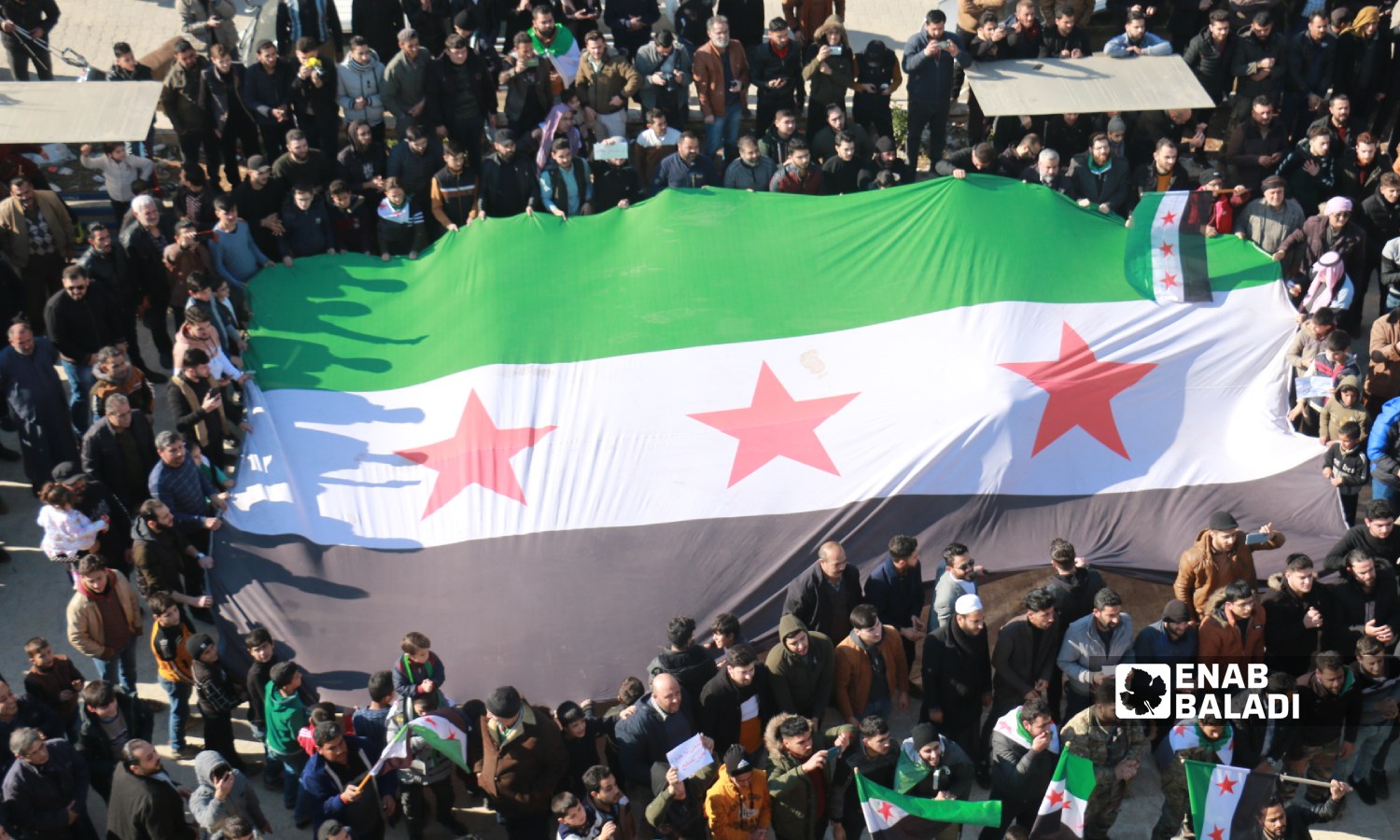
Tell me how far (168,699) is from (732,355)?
14.8 ft

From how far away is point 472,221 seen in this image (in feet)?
46.7

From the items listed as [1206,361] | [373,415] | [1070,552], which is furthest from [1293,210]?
[373,415]

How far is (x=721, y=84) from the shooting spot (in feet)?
50.9

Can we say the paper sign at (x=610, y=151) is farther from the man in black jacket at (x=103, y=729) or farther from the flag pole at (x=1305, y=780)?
the flag pole at (x=1305, y=780)

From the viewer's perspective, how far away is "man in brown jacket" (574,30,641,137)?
15.1 m

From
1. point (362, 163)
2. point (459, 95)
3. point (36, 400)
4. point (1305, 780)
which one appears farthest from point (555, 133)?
point (1305, 780)

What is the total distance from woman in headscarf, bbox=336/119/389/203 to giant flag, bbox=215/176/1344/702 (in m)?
0.73

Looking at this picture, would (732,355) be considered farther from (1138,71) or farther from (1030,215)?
(1138,71)

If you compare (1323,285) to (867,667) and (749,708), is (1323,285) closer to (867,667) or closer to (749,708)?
(867,667)

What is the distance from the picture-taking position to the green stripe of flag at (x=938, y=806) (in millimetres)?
9617

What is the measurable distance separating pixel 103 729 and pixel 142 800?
0.88 m

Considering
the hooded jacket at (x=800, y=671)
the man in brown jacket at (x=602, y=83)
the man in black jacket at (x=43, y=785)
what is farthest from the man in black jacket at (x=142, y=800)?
the man in brown jacket at (x=602, y=83)

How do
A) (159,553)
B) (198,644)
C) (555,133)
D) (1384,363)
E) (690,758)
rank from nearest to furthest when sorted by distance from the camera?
(690,758) < (198,644) < (159,553) < (1384,363) < (555,133)

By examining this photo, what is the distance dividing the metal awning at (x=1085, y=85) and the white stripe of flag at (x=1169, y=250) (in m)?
1.41
